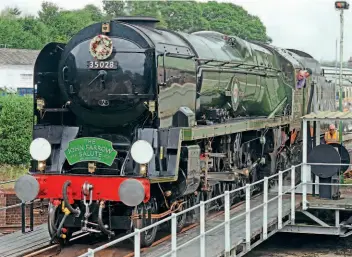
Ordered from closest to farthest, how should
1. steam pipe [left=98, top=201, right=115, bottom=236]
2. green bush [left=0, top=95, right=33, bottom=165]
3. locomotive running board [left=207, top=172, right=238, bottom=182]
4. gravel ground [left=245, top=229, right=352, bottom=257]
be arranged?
steam pipe [left=98, top=201, right=115, bottom=236]
locomotive running board [left=207, top=172, right=238, bottom=182]
gravel ground [left=245, top=229, right=352, bottom=257]
green bush [left=0, top=95, right=33, bottom=165]

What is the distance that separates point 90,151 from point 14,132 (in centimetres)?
1591

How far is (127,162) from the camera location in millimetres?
10000

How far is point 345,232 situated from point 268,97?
4.02 m

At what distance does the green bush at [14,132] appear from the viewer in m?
25.2

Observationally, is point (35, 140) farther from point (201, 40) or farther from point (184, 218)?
point (201, 40)

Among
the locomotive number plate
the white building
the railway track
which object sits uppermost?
the white building

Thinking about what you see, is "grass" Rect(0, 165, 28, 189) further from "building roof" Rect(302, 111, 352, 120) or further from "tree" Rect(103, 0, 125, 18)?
"tree" Rect(103, 0, 125, 18)

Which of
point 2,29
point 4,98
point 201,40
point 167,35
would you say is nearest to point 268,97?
point 201,40

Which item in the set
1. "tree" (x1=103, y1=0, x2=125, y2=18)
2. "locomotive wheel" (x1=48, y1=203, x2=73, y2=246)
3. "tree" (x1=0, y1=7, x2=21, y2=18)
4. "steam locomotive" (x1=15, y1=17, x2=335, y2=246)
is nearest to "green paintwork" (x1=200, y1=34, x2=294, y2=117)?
"steam locomotive" (x1=15, y1=17, x2=335, y2=246)

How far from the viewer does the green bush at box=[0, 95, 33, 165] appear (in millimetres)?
25203

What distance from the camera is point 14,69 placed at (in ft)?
162

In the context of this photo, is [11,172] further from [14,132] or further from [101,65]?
[101,65]

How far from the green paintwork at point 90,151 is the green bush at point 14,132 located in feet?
51.4

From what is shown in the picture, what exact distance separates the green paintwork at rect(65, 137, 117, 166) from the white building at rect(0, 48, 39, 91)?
40089mm
